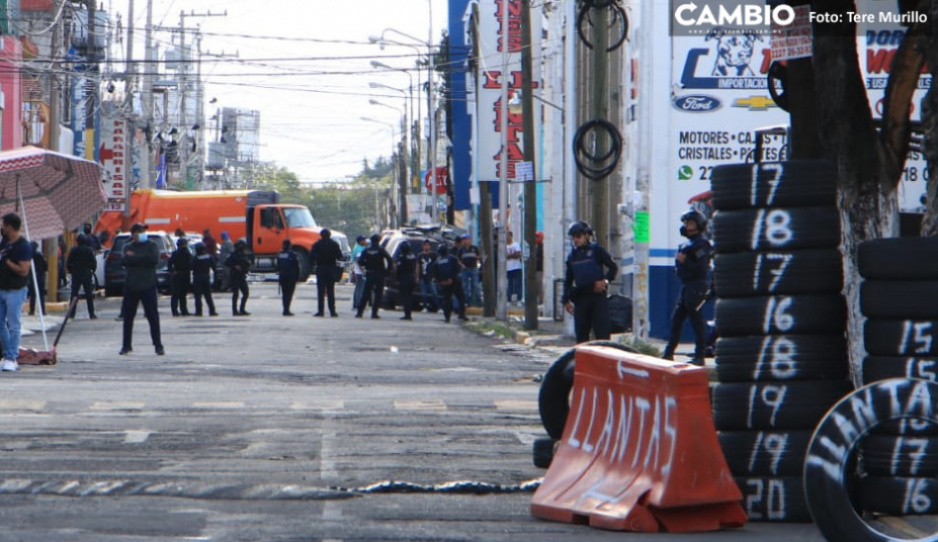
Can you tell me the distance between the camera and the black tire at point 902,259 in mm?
8273

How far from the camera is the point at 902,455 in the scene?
7664 millimetres

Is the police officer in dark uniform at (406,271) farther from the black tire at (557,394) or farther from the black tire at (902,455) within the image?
the black tire at (902,455)

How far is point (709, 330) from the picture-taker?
19.8 m

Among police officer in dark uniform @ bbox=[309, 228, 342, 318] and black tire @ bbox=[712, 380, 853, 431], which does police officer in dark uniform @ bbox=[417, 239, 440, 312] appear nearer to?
police officer in dark uniform @ bbox=[309, 228, 342, 318]

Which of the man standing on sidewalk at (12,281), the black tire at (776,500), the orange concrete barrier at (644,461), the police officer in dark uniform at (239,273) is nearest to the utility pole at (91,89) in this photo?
the police officer in dark uniform at (239,273)

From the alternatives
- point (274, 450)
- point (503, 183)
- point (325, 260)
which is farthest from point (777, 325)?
point (325, 260)

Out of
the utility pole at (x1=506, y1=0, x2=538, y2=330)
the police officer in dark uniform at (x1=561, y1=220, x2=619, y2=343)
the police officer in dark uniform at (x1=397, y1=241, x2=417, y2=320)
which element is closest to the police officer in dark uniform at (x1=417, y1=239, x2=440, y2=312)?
the police officer in dark uniform at (x1=397, y1=241, x2=417, y2=320)

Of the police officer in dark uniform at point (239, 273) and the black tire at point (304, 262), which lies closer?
the police officer in dark uniform at point (239, 273)

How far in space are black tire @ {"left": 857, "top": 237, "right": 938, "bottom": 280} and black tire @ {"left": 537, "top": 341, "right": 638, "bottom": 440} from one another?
2.22m

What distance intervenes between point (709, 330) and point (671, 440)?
11753mm

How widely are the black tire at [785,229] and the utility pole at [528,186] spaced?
66.3ft

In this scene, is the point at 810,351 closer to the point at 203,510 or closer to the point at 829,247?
the point at 829,247

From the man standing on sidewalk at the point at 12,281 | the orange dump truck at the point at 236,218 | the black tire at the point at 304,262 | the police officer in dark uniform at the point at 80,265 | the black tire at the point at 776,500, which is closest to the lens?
the black tire at the point at 776,500

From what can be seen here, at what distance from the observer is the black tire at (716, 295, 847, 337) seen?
28.9 ft
